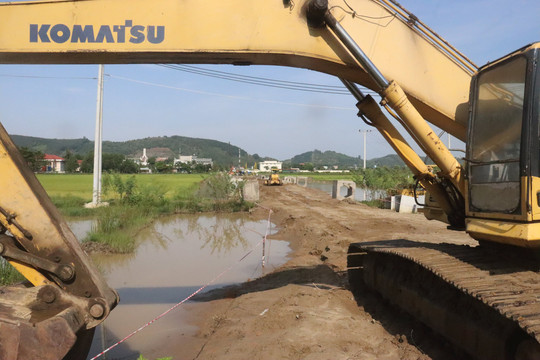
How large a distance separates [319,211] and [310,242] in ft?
25.5

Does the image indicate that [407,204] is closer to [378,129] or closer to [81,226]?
[81,226]

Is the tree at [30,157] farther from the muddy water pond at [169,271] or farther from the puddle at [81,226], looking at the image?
the puddle at [81,226]

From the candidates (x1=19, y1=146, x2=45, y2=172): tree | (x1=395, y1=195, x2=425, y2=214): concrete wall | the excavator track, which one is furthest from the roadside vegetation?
the excavator track

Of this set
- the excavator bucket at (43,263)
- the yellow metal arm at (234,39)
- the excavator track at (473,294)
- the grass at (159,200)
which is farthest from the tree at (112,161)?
the excavator bucket at (43,263)

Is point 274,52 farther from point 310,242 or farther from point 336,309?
point 310,242

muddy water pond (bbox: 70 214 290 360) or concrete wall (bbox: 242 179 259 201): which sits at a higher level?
concrete wall (bbox: 242 179 259 201)

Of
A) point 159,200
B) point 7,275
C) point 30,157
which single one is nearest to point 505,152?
point 7,275

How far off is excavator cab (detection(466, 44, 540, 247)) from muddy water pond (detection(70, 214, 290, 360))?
4.11 meters

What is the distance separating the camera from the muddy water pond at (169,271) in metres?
6.17

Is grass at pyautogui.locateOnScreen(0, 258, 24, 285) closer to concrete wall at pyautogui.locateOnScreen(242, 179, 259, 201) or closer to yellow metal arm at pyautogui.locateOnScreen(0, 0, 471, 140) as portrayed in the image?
yellow metal arm at pyautogui.locateOnScreen(0, 0, 471, 140)

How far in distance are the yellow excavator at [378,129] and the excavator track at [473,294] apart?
0.06 feet

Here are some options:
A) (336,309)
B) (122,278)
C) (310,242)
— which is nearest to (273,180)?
(310,242)

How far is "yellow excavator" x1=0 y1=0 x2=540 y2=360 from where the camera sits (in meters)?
3.45

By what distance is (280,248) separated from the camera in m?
13.4
